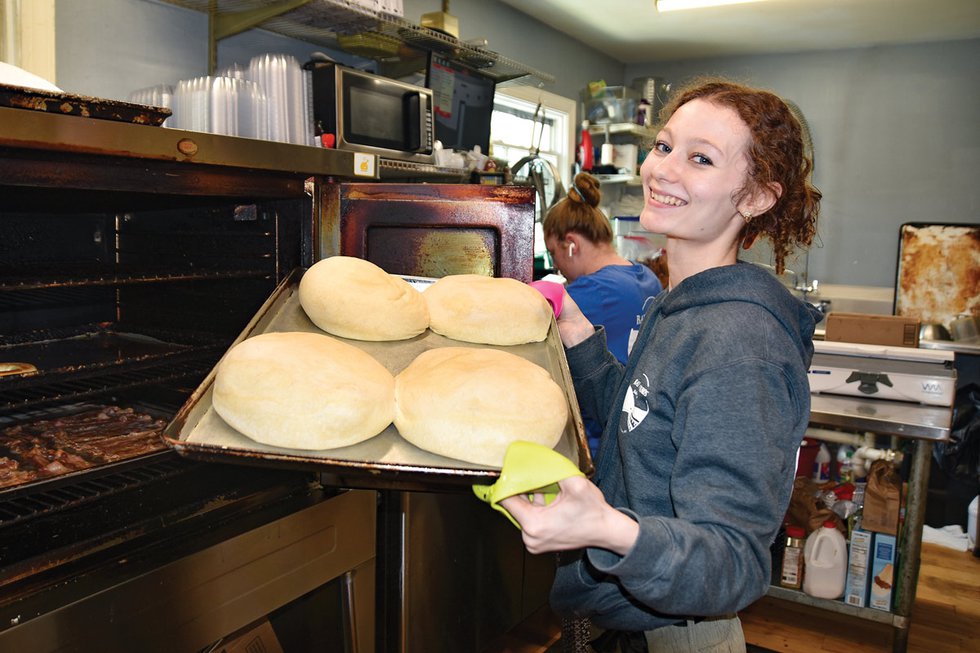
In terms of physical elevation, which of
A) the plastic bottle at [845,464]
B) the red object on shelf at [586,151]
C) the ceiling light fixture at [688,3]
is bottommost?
the plastic bottle at [845,464]

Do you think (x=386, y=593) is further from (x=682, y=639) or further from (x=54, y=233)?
(x=54, y=233)

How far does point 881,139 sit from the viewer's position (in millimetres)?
5648

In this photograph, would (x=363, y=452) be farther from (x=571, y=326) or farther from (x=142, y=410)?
(x=142, y=410)

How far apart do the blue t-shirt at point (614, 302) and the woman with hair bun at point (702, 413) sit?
1.21m

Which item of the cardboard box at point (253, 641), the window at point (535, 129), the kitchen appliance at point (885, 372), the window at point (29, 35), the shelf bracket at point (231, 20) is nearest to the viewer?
the cardboard box at point (253, 641)

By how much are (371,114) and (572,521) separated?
7.92 ft

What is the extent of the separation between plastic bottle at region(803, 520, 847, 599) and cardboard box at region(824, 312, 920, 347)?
33.7 inches

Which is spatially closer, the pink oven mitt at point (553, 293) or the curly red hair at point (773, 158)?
A: the curly red hair at point (773, 158)

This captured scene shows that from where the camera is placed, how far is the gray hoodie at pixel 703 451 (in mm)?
819

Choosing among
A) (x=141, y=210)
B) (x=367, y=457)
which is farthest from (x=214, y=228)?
(x=367, y=457)

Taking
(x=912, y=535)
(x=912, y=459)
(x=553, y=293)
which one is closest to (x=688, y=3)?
(x=912, y=459)

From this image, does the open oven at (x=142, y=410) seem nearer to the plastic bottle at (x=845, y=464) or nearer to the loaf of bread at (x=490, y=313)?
the loaf of bread at (x=490, y=313)

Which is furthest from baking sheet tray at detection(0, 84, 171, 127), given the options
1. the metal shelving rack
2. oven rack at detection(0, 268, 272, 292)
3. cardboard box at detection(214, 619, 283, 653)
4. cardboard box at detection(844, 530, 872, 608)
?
cardboard box at detection(844, 530, 872, 608)

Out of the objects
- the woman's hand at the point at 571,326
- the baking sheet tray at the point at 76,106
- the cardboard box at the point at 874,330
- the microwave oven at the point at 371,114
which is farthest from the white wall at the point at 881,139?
Result: the baking sheet tray at the point at 76,106
